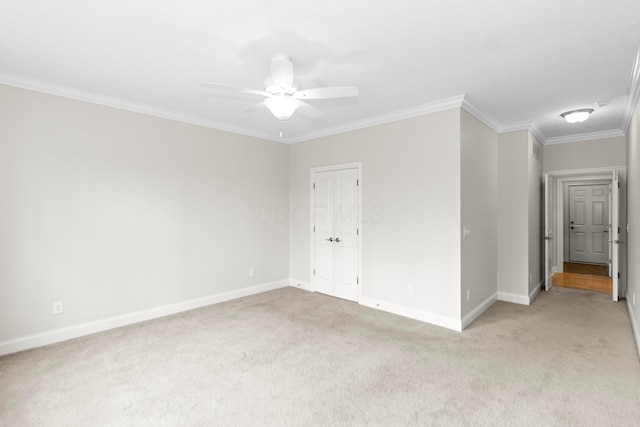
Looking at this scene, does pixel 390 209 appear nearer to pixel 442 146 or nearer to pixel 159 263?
pixel 442 146

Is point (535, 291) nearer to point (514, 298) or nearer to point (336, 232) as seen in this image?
point (514, 298)

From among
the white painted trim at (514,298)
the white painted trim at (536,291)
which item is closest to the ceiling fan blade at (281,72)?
the white painted trim at (514,298)

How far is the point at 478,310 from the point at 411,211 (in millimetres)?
1519

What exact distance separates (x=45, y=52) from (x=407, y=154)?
368cm

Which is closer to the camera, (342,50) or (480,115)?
(342,50)

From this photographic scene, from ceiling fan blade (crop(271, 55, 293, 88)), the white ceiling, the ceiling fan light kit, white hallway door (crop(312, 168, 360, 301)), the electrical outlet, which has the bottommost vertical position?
the electrical outlet

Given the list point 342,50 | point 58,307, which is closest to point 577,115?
point 342,50

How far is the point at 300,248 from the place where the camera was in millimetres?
5602

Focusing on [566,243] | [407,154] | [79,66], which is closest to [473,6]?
[407,154]

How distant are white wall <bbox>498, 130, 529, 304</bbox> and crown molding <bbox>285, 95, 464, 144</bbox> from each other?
1.66 meters

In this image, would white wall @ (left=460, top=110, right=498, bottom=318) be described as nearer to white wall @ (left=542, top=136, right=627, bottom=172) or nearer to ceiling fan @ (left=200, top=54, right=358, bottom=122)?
white wall @ (left=542, top=136, right=627, bottom=172)

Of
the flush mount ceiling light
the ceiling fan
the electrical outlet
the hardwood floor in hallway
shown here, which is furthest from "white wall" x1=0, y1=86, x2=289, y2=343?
the hardwood floor in hallway

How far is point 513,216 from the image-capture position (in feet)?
15.8

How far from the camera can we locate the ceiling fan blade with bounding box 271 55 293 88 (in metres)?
2.36
